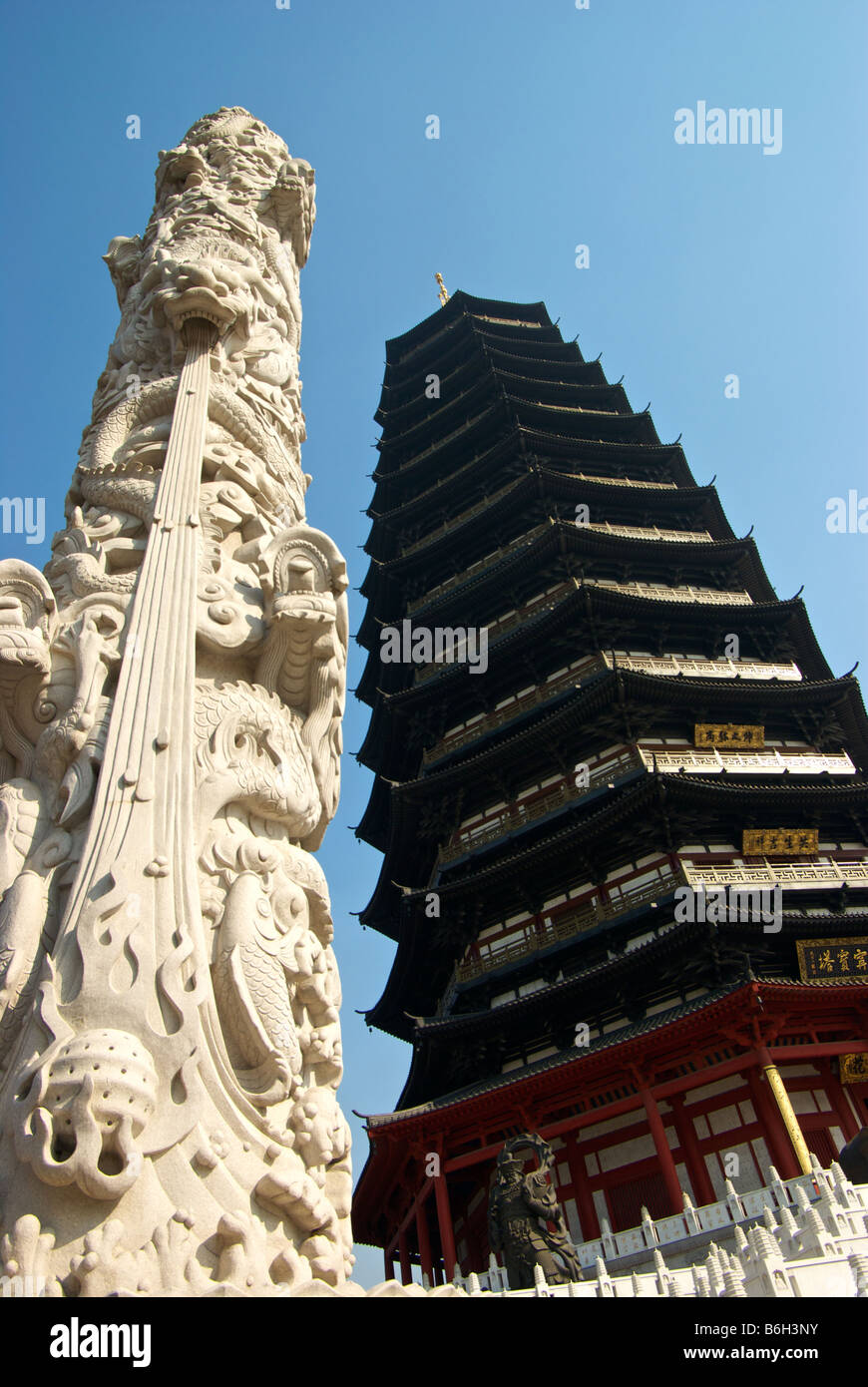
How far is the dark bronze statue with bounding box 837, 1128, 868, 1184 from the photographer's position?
8.55 meters

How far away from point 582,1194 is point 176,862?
41.6ft

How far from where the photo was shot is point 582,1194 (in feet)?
42.7

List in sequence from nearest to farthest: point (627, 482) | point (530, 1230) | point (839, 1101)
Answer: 1. point (530, 1230)
2. point (839, 1101)
3. point (627, 482)

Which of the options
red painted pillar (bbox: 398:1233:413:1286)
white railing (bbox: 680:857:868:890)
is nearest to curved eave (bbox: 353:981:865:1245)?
red painted pillar (bbox: 398:1233:413:1286)

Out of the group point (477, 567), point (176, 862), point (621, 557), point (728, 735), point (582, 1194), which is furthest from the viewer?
point (477, 567)

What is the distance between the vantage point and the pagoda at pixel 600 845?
501 inches

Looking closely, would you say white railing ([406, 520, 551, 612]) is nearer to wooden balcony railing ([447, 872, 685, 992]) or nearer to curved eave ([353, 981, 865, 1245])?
wooden balcony railing ([447, 872, 685, 992])

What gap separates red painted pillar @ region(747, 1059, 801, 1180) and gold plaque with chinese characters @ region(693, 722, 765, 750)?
22.3ft

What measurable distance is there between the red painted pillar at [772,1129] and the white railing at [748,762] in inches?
213

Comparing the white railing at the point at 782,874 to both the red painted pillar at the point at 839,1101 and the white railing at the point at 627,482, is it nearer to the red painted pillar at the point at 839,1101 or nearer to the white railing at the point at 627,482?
the red painted pillar at the point at 839,1101

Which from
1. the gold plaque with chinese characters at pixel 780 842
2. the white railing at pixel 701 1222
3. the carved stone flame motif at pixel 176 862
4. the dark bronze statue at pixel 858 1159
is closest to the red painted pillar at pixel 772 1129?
the white railing at pixel 701 1222

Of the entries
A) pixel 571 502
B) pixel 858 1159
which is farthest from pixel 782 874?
pixel 571 502

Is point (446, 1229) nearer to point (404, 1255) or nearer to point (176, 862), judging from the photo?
point (404, 1255)
